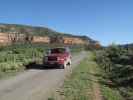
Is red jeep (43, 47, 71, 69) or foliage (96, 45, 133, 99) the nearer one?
foliage (96, 45, 133, 99)

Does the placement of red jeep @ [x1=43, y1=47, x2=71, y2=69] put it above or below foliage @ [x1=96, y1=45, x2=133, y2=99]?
above

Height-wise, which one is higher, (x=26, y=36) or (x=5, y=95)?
(x=26, y=36)

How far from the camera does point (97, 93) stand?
15125 mm

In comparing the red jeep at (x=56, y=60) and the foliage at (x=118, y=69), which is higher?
the red jeep at (x=56, y=60)

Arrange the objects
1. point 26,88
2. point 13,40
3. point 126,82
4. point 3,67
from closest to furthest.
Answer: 1. point 26,88
2. point 126,82
3. point 3,67
4. point 13,40

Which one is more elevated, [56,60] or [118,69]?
[56,60]

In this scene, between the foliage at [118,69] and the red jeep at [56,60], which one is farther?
the red jeep at [56,60]

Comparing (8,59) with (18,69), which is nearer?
(18,69)

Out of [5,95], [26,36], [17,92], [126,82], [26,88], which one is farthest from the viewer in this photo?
[26,36]

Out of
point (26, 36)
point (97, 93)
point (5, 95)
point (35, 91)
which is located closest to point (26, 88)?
point (35, 91)

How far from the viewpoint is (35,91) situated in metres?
14.2

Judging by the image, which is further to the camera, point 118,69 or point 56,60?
point 118,69

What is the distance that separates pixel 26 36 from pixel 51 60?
53773 millimetres

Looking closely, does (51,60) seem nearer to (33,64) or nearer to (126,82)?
(33,64)
